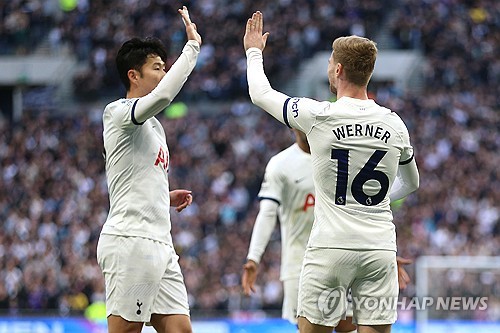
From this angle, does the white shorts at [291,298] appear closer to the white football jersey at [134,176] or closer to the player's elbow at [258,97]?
the white football jersey at [134,176]

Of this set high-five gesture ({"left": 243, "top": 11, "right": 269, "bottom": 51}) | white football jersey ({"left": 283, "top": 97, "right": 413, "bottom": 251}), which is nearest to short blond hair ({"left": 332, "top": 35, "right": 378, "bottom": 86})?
white football jersey ({"left": 283, "top": 97, "right": 413, "bottom": 251})

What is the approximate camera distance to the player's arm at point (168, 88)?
5.58 meters

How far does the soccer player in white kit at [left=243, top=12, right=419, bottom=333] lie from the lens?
5.34 metres

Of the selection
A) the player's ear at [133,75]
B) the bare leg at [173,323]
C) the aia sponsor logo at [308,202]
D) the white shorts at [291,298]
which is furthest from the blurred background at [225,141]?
the player's ear at [133,75]

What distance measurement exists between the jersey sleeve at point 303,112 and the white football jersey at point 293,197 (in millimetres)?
2448

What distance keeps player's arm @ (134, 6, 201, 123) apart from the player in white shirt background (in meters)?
2.09

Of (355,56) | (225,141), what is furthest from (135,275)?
(225,141)

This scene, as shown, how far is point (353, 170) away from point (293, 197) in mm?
2597

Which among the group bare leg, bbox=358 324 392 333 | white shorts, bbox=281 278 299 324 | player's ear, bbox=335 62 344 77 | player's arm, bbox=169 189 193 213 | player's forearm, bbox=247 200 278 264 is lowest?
white shorts, bbox=281 278 299 324

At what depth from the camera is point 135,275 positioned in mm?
5859

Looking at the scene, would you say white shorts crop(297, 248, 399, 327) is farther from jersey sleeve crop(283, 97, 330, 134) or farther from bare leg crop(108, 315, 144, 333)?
bare leg crop(108, 315, 144, 333)

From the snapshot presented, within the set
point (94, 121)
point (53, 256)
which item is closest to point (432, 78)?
point (94, 121)

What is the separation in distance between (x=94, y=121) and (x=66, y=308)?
839 centimetres

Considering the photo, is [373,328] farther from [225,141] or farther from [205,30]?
[205,30]
